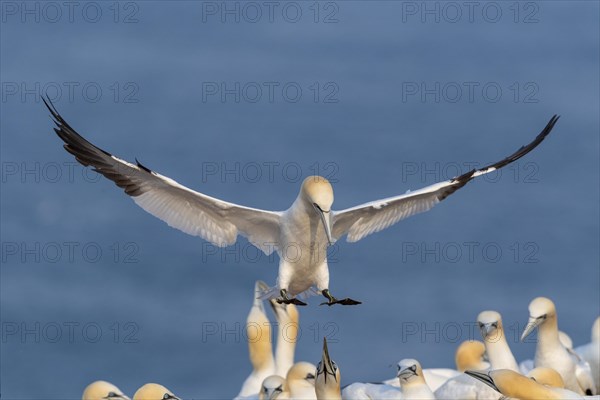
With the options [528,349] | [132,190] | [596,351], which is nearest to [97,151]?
[132,190]

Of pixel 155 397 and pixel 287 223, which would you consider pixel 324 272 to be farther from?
pixel 155 397

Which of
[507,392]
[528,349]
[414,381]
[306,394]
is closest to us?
[507,392]

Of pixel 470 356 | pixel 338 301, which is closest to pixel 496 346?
pixel 470 356

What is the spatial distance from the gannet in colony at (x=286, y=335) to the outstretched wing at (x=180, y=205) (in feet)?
10.7

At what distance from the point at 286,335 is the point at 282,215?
3691mm

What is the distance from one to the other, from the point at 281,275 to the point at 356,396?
131 centimetres

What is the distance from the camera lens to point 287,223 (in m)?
11.1

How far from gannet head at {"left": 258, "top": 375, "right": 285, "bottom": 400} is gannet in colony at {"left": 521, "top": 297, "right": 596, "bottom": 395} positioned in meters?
2.11

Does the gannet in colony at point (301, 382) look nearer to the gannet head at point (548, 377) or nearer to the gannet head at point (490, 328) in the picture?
the gannet head at point (490, 328)

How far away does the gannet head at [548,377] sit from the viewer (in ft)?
38.7

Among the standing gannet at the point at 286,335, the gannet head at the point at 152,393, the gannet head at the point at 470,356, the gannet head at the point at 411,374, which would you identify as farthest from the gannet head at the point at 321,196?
the standing gannet at the point at 286,335

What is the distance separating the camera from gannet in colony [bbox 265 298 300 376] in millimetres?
14727

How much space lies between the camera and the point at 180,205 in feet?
37.3

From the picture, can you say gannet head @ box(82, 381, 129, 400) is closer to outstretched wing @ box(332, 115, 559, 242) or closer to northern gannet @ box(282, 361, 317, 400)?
northern gannet @ box(282, 361, 317, 400)
